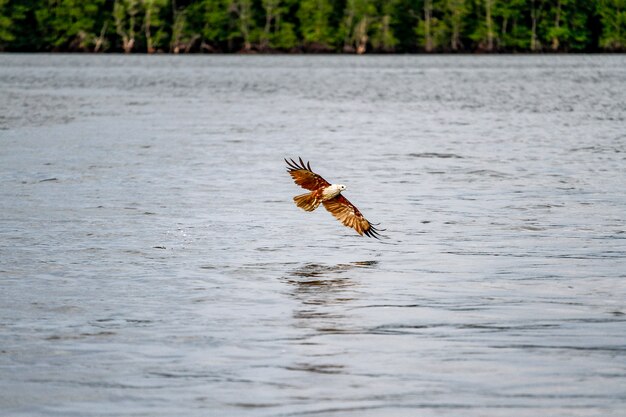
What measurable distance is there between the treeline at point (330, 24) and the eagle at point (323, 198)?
545 ft

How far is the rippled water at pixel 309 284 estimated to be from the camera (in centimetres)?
1048

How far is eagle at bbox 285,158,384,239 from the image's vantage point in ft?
51.7

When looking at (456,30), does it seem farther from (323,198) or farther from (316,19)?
(323,198)

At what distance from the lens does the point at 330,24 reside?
192m

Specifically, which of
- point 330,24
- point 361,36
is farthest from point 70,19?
point 361,36

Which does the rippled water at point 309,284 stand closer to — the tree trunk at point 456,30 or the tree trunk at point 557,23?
the tree trunk at point 456,30

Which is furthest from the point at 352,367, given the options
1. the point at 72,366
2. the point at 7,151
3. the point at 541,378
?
the point at 7,151

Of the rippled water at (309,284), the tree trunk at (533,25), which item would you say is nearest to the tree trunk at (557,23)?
the tree trunk at (533,25)

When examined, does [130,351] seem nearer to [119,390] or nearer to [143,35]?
[119,390]

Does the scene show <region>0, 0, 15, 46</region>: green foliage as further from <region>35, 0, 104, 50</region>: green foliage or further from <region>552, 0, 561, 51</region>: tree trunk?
<region>552, 0, 561, 51</region>: tree trunk

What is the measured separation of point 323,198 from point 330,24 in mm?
177514

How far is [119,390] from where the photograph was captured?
1044 centimetres

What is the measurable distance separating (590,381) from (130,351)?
3577 millimetres

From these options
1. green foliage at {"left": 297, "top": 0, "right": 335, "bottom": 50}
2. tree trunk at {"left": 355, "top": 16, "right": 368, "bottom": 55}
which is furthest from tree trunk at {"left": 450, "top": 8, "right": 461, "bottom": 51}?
green foliage at {"left": 297, "top": 0, "right": 335, "bottom": 50}
